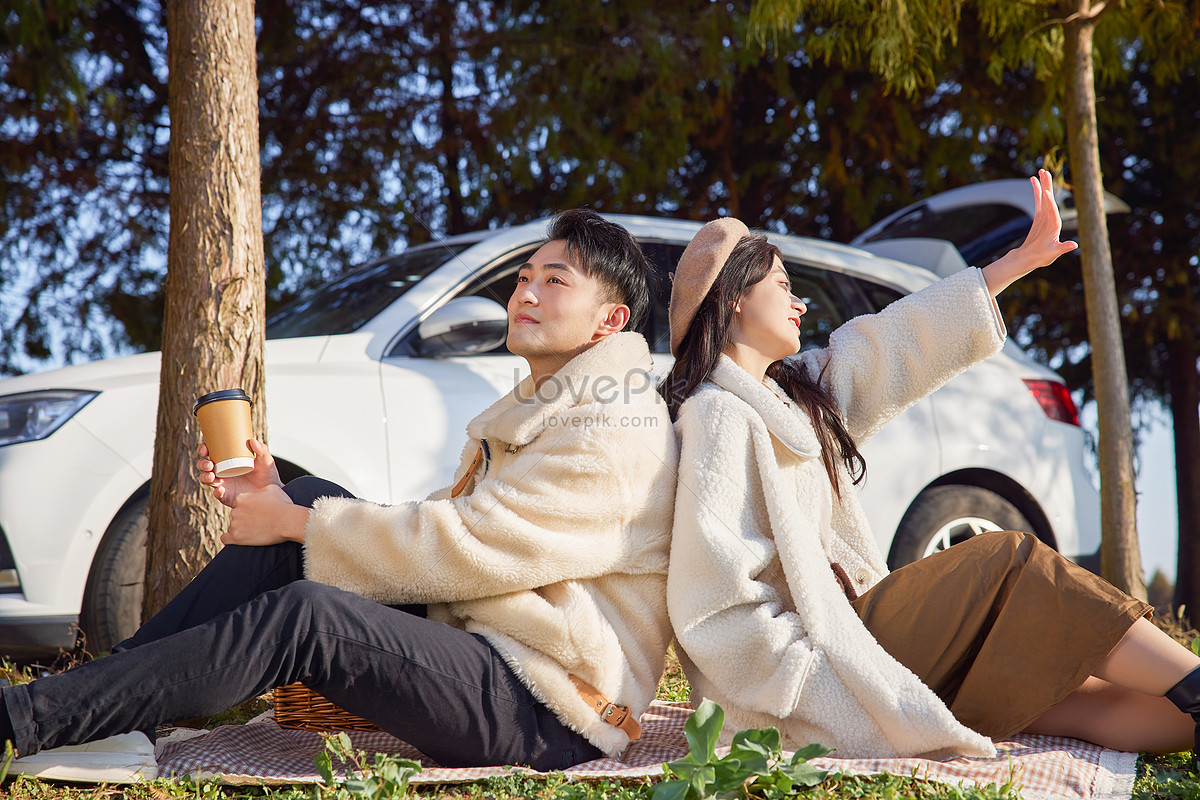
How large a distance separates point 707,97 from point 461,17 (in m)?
2.05

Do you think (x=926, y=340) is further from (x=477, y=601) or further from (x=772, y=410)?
(x=477, y=601)

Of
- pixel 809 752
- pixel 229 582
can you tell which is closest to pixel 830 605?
pixel 809 752

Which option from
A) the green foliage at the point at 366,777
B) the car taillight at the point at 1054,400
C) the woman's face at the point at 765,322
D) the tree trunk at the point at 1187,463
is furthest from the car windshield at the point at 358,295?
the tree trunk at the point at 1187,463

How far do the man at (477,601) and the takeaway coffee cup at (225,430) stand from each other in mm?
59

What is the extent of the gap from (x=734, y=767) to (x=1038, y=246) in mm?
1629

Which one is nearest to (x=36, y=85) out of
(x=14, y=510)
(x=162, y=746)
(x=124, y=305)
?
(x=124, y=305)

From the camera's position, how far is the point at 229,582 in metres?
2.27

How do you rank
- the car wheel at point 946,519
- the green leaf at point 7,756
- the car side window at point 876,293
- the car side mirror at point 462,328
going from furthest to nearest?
the car side window at point 876,293 → the car wheel at point 946,519 → the car side mirror at point 462,328 → the green leaf at point 7,756

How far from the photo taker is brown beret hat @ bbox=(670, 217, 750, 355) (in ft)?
8.37

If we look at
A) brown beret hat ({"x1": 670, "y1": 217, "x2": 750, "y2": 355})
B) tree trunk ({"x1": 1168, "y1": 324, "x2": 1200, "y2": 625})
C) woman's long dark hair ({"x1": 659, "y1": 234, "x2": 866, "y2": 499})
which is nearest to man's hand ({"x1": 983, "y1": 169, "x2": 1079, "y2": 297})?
woman's long dark hair ({"x1": 659, "y1": 234, "x2": 866, "y2": 499})

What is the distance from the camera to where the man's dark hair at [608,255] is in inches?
97.1

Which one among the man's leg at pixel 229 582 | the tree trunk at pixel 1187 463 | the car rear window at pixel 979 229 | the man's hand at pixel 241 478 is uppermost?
the car rear window at pixel 979 229

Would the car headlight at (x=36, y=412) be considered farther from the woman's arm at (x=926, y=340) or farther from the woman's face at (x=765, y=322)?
the woman's arm at (x=926, y=340)

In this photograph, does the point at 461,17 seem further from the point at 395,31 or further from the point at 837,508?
the point at 837,508
